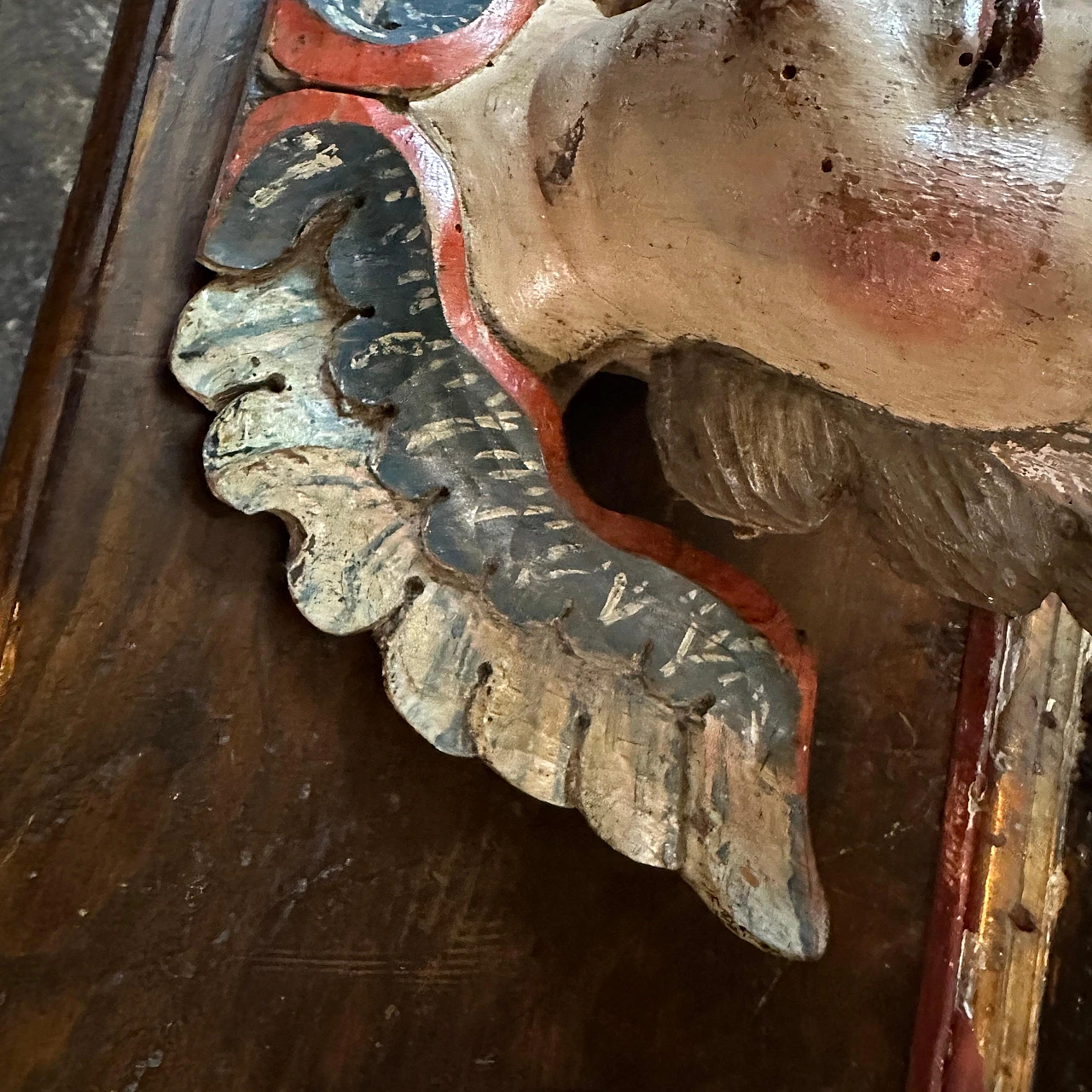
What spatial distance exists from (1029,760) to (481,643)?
2.87 feet

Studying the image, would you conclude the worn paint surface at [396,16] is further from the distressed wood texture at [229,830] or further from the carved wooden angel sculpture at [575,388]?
the distressed wood texture at [229,830]

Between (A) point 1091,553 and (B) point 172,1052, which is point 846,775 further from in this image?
(B) point 172,1052

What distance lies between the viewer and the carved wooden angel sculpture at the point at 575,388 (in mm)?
687

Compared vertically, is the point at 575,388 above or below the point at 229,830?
above

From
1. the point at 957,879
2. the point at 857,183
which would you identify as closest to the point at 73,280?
the point at 857,183

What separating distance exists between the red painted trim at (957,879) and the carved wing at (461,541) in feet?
1.36

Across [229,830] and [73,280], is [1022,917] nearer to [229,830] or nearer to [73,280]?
[229,830]

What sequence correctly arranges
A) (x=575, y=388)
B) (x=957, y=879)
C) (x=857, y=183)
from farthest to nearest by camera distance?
(x=957, y=879) < (x=575, y=388) < (x=857, y=183)

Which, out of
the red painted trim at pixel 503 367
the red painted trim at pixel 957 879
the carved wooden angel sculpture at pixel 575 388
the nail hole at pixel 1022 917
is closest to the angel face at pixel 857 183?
the carved wooden angel sculpture at pixel 575 388

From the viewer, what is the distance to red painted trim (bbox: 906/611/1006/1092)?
1.14 meters

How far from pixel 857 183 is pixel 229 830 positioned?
784mm

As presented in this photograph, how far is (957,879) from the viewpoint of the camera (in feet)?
3.91

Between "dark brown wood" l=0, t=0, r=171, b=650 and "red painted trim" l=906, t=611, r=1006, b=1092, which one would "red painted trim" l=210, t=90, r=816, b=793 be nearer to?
"dark brown wood" l=0, t=0, r=171, b=650

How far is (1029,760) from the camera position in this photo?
1266mm
